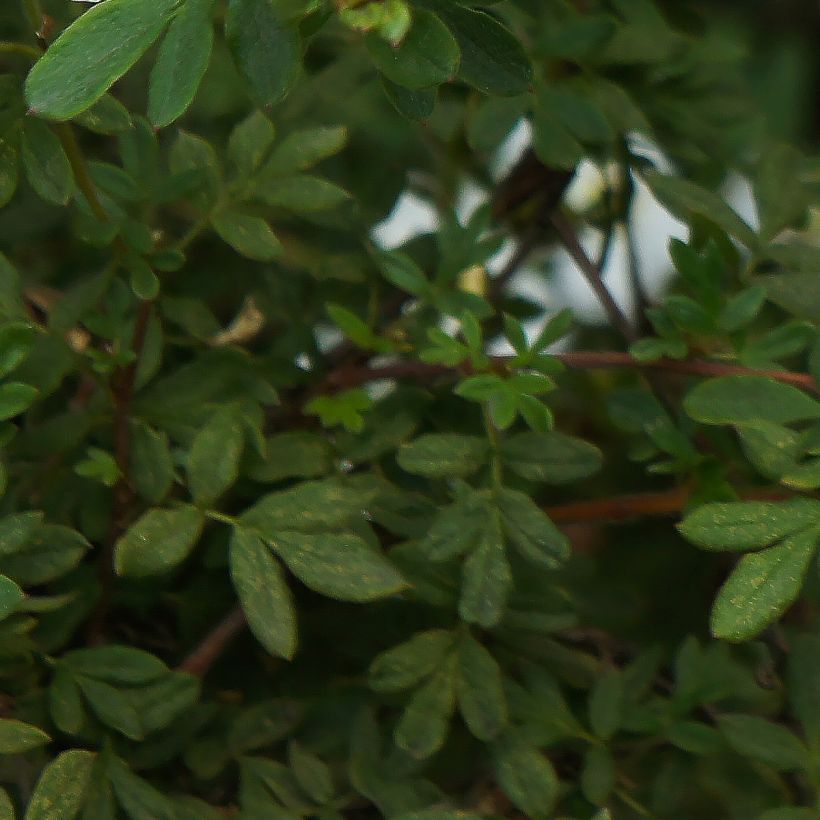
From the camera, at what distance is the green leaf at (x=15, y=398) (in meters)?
0.60

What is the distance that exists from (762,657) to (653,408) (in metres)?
0.19

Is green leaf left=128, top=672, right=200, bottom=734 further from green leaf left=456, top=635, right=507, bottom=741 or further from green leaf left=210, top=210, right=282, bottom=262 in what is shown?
green leaf left=210, top=210, right=282, bottom=262

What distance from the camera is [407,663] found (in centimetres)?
68

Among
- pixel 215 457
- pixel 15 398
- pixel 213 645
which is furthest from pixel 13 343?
pixel 213 645

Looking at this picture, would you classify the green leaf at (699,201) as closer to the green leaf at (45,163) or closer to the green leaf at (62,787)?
the green leaf at (45,163)

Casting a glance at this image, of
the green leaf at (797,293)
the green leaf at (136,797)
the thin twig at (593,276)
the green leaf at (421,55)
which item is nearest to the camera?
the green leaf at (421,55)

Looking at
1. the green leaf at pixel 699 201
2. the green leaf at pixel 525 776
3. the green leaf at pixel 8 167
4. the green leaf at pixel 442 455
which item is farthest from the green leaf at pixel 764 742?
the green leaf at pixel 8 167

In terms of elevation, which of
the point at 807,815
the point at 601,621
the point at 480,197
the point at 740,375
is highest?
the point at 740,375

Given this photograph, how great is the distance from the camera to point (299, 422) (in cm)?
81

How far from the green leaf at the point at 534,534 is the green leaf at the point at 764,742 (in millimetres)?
160

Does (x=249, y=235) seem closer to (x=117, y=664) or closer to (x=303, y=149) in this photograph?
(x=303, y=149)

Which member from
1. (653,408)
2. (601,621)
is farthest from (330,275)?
(601,621)

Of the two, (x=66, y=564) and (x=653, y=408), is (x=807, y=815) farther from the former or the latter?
(x=66, y=564)

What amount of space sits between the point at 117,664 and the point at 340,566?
0.15 meters
